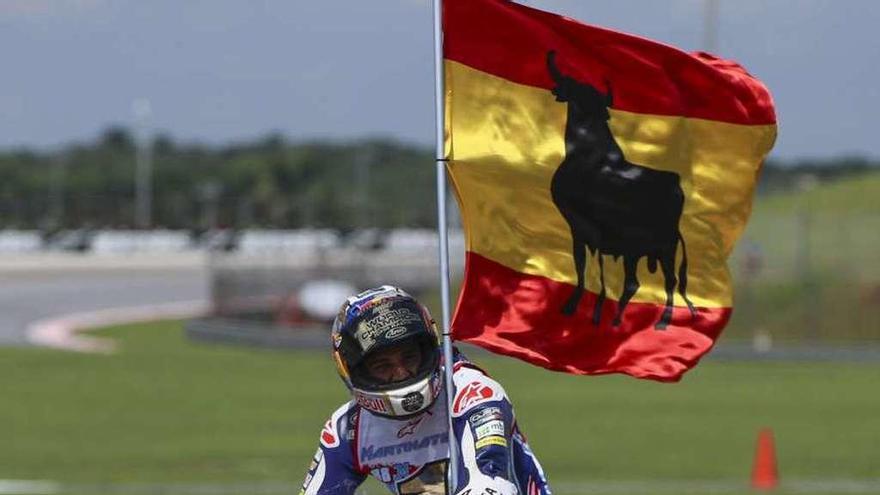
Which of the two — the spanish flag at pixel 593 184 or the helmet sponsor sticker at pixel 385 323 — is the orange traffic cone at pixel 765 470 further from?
the helmet sponsor sticker at pixel 385 323

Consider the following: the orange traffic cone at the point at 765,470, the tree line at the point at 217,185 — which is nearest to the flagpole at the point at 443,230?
the orange traffic cone at the point at 765,470

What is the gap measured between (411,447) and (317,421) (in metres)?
19.1

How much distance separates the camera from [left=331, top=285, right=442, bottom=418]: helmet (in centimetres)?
665

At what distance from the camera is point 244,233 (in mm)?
93188

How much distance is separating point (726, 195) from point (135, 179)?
474ft

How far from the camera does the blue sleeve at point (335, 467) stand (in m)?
6.97

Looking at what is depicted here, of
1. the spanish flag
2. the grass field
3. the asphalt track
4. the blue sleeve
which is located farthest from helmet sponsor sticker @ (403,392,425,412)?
the asphalt track

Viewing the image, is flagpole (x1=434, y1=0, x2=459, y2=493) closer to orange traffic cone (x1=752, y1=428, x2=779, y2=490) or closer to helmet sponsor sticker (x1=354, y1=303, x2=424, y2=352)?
helmet sponsor sticker (x1=354, y1=303, x2=424, y2=352)

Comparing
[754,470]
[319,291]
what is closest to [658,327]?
[754,470]

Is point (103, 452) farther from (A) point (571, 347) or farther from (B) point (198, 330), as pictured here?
(B) point (198, 330)

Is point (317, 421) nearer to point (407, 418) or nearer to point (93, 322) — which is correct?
point (407, 418)

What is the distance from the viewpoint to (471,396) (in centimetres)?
677

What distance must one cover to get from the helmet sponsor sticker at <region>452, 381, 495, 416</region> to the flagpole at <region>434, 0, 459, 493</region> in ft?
0.08

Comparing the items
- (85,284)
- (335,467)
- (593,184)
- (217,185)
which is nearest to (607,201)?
(593,184)
